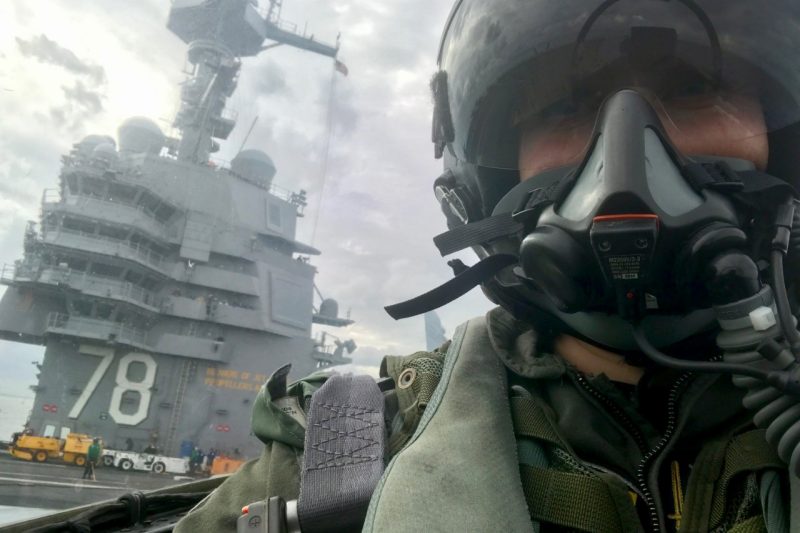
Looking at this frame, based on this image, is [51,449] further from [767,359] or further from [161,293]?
[767,359]

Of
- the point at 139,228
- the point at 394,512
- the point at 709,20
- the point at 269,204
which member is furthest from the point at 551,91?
the point at 269,204

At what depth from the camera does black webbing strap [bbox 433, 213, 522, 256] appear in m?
1.12

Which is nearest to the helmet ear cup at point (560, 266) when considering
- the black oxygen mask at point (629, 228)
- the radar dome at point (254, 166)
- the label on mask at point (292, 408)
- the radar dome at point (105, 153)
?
the black oxygen mask at point (629, 228)

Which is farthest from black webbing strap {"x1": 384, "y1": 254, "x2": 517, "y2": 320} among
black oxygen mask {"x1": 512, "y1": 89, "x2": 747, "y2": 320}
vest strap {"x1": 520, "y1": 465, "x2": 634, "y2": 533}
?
vest strap {"x1": 520, "y1": 465, "x2": 634, "y2": 533}

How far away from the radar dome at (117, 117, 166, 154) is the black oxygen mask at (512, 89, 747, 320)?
760 inches

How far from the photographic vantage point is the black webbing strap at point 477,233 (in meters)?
1.12

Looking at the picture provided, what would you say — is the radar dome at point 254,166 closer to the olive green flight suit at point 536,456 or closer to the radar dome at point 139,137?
the radar dome at point 139,137

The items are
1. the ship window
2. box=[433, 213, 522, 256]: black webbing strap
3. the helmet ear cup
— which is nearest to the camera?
the helmet ear cup

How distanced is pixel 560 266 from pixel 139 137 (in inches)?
781

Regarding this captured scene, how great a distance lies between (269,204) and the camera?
60.5ft

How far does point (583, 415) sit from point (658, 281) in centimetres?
24

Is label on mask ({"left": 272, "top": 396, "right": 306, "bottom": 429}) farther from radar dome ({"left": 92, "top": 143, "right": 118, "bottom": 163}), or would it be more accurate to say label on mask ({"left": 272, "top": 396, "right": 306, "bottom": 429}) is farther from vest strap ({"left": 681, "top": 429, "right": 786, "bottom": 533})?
radar dome ({"left": 92, "top": 143, "right": 118, "bottom": 163})

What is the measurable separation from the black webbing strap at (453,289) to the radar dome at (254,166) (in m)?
18.4

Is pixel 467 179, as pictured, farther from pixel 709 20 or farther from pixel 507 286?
pixel 709 20
